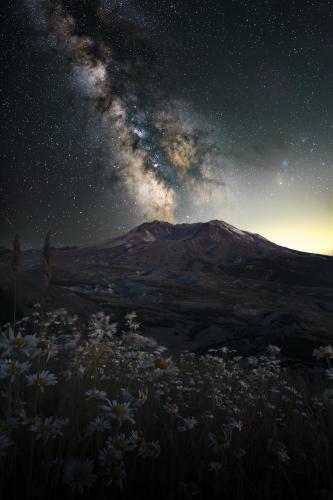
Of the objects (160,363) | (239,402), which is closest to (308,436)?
(239,402)

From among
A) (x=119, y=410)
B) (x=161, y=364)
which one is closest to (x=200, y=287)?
(x=161, y=364)

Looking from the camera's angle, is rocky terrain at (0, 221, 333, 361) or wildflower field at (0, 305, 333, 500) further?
rocky terrain at (0, 221, 333, 361)

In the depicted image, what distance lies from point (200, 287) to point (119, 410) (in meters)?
53.8

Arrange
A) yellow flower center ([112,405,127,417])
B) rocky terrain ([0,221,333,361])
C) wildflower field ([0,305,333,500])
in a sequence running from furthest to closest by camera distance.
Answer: rocky terrain ([0,221,333,361]) < yellow flower center ([112,405,127,417]) < wildflower field ([0,305,333,500])

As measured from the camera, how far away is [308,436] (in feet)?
10.6

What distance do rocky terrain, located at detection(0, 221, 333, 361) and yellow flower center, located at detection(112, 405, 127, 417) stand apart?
7.03 ft

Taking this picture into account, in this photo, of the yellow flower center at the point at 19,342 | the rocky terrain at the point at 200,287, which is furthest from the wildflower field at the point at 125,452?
the rocky terrain at the point at 200,287

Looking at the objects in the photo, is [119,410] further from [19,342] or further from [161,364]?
[19,342]

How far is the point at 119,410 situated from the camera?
2057 millimetres

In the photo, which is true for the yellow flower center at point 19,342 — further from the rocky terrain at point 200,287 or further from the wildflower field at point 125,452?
the rocky terrain at point 200,287

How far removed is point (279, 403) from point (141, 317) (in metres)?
12.3

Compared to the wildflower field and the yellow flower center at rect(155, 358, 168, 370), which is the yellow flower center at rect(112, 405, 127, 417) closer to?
the wildflower field

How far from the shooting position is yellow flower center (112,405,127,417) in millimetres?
2014

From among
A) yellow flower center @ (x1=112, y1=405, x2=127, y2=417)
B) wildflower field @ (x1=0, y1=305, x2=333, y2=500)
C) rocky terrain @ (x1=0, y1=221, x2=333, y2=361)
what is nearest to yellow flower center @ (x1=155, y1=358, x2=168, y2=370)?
wildflower field @ (x1=0, y1=305, x2=333, y2=500)
